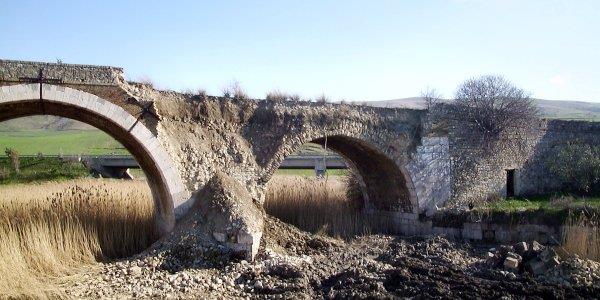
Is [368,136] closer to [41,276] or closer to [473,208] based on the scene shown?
[473,208]

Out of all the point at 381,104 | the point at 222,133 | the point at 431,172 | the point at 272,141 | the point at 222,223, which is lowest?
the point at 222,223

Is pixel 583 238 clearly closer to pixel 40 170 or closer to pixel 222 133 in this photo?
pixel 222 133

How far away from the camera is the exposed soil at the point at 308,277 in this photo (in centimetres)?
873

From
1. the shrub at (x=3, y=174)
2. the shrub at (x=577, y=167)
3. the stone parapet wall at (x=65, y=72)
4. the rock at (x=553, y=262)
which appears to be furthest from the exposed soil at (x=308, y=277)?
the shrub at (x=3, y=174)

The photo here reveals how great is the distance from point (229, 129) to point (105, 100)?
289 centimetres

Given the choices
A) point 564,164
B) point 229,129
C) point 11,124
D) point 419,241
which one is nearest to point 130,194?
point 229,129

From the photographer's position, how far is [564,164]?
16500 millimetres

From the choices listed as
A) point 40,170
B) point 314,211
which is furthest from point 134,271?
point 40,170

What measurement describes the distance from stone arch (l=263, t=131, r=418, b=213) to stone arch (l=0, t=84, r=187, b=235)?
363 centimetres

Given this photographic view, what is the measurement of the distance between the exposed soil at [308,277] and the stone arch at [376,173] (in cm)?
307

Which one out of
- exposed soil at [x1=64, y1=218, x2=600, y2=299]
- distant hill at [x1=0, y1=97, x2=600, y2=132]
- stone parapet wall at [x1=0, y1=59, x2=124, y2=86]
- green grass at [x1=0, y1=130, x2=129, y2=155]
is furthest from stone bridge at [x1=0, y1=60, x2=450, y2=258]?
distant hill at [x1=0, y1=97, x2=600, y2=132]

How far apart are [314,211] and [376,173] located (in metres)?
2.29

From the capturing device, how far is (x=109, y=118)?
10.2 meters

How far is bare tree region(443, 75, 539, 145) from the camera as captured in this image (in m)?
15.2
